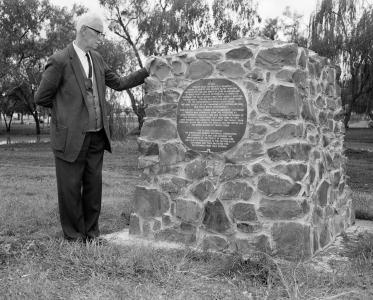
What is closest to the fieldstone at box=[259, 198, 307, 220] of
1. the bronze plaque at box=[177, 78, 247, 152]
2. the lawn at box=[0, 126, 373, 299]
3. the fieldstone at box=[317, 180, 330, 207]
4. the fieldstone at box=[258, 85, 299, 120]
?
the lawn at box=[0, 126, 373, 299]

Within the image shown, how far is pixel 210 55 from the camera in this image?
487 cm

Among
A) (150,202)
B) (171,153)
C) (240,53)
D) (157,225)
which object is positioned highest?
(240,53)

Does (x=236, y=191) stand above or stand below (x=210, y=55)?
below

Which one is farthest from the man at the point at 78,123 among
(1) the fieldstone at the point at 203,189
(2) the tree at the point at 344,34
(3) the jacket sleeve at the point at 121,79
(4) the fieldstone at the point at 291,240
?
(2) the tree at the point at 344,34

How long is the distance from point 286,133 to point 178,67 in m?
1.37

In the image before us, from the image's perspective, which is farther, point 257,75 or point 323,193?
point 323,193

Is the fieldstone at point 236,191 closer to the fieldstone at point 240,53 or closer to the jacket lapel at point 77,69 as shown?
the fieldstone at point 240,53

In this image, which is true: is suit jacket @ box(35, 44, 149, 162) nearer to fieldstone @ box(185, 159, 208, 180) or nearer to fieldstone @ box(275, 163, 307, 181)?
fieldstone @ box(185, 159, 208, 180)

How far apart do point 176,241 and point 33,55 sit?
2571 centimetres

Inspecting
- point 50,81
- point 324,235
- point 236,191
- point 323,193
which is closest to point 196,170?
point 236,191

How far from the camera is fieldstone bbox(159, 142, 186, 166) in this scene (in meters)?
5.11

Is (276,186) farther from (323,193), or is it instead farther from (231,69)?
(231,69)

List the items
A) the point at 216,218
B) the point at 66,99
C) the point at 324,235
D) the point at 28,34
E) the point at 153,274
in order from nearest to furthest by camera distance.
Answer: the point at 153,274 < the point at 66,99 < the point at 216,218 < the point at 324,235 < the point at 28,34

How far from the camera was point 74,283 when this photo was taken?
3652 millimetres
